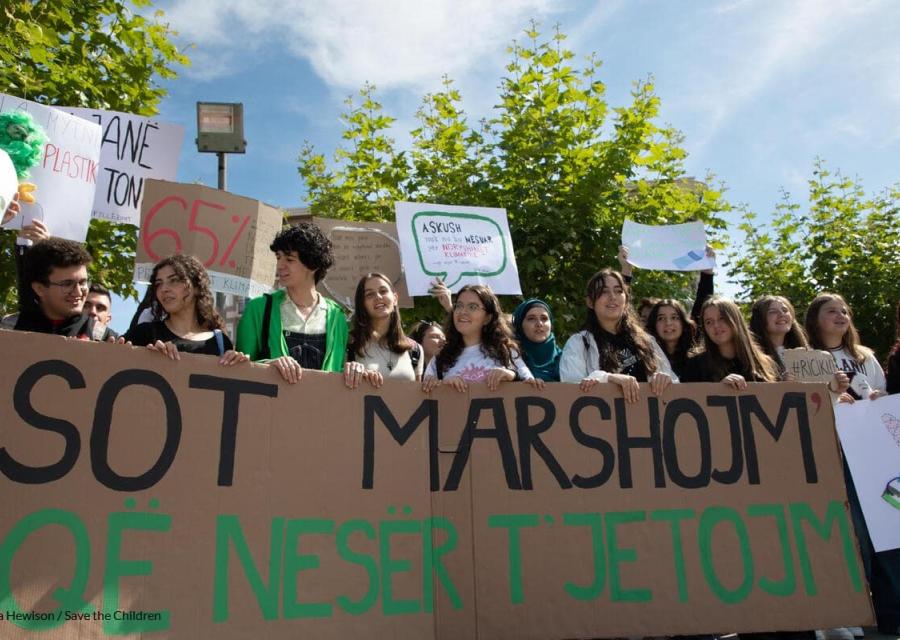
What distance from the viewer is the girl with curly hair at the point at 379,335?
4.12m

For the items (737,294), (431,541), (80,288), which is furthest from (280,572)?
(737,294)

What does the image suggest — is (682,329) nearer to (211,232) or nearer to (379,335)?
(379,335)

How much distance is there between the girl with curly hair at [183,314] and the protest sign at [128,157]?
1763 mm

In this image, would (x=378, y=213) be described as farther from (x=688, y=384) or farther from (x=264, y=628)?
(x=264, y=628)

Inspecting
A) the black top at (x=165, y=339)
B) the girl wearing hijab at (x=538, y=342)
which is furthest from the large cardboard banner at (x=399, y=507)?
the girl wearing hijab at (x=538, y=342)

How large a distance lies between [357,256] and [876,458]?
359cm

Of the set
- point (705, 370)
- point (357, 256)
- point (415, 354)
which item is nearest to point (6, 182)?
point (415, 354)

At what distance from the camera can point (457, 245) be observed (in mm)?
5715

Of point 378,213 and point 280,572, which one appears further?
point 378,213

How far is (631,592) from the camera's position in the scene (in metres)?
3.55

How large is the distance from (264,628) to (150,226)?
2.99 metres

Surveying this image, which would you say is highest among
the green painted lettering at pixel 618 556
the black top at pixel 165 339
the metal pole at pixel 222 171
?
the metal pole at pixel 222 171

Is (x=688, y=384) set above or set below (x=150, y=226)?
below

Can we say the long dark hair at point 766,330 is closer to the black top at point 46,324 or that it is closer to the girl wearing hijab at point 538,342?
the girl wearing hijab at point 538,342
